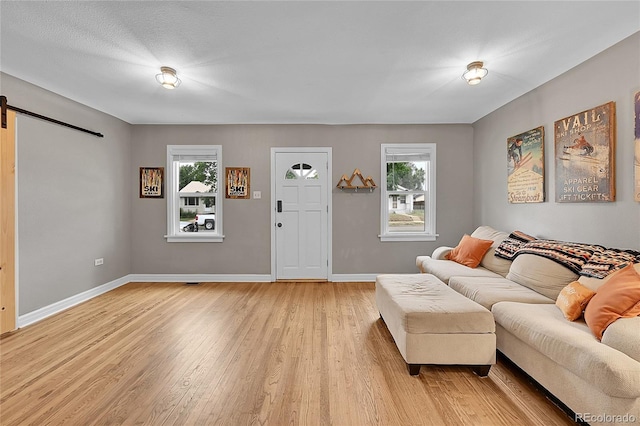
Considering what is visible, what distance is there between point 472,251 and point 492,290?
44.0 inches

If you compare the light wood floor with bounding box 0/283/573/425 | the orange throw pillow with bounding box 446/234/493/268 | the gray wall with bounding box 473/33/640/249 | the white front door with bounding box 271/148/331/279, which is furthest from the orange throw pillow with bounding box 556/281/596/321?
the white front door with bounding box 271/148/331/279

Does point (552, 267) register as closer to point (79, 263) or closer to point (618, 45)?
point (618, 45)

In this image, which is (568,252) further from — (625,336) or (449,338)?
(449,338)

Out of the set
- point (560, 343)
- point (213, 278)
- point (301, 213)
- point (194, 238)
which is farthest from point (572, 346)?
point (194, 238)

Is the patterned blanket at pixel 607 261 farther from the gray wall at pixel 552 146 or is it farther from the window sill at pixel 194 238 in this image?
the window sill at pixel 194 238

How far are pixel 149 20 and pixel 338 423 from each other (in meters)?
2.94

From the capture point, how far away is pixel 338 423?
1.69 metres

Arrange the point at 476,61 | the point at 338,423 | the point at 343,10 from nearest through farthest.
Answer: the point at 338,423, the point at 343,10, the point at 476,61

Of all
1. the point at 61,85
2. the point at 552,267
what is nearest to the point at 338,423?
the point at 552,267

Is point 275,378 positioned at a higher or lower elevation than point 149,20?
lower

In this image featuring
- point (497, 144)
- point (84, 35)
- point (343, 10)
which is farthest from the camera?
point (497, 144)

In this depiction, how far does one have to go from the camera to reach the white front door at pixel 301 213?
189 inches

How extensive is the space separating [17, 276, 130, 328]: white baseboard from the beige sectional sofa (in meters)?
4.47

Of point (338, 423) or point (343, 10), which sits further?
point (343, 10)
